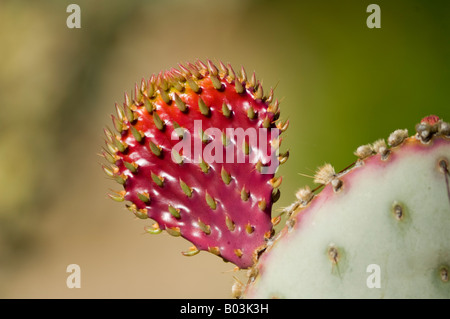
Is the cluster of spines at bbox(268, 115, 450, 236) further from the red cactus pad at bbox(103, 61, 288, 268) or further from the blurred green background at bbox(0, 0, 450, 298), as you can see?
the blurred green background at bbox(0, 0, 450, 298)

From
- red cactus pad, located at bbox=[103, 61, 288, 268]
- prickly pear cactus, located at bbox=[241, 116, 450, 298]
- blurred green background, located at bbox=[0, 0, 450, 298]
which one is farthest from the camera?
blurred green background, located at bbox=[0, 0, 450, 298]

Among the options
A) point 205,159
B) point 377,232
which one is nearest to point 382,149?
point 377,232

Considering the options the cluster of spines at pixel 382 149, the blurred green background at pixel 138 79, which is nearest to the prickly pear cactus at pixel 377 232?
the cluster of spines at pixel 382 149

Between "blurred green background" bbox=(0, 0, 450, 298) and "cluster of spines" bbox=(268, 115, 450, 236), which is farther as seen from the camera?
"blurred green background" bbox=(0, 0, 450, 298)

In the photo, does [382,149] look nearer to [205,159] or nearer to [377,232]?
[377,232]

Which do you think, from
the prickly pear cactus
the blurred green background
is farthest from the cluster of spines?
the blurred green background
